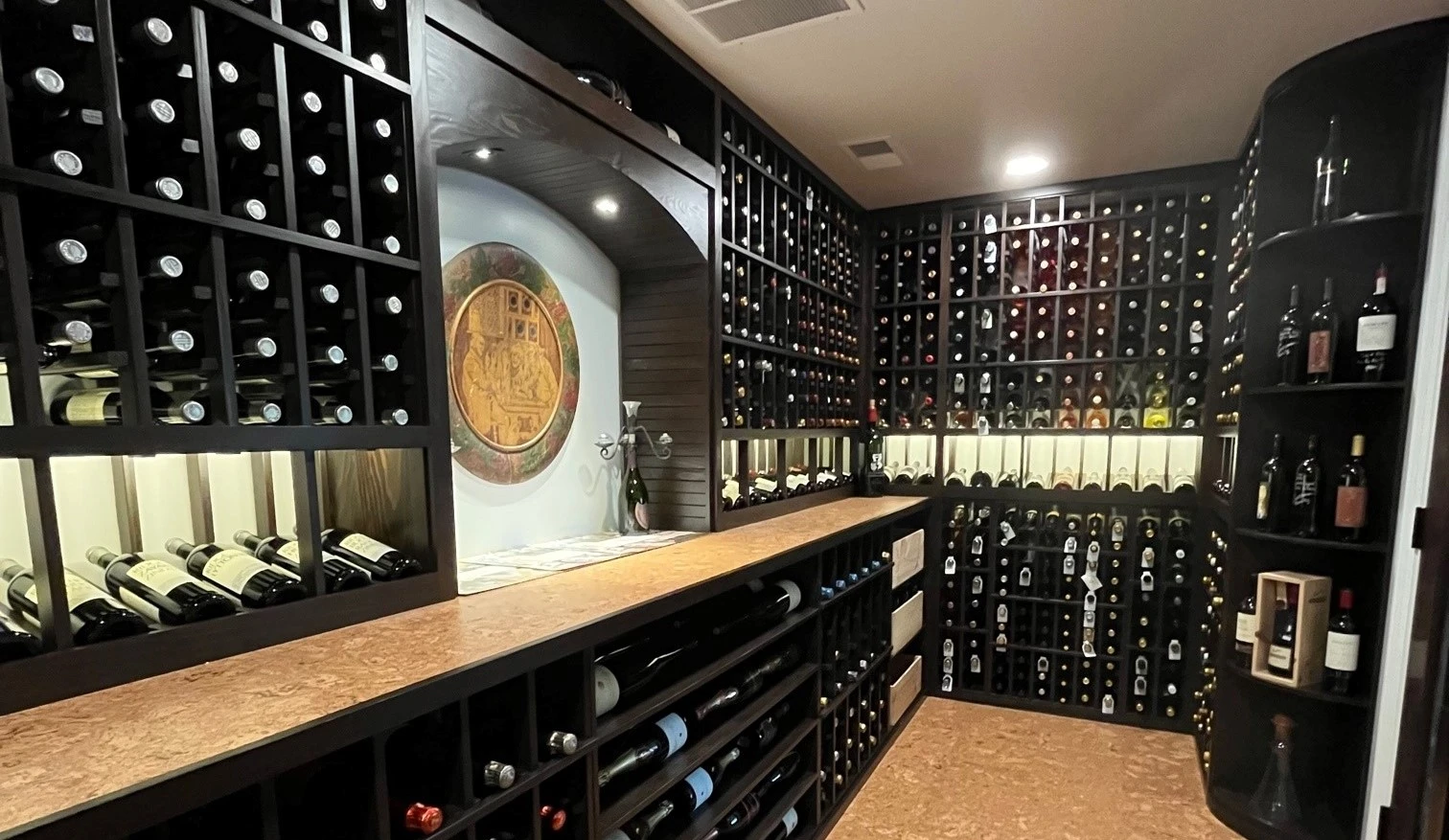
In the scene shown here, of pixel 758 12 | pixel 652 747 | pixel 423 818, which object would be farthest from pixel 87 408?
pixel 758 12

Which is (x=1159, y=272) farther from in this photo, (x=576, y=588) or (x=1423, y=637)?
(x=576, y=588)

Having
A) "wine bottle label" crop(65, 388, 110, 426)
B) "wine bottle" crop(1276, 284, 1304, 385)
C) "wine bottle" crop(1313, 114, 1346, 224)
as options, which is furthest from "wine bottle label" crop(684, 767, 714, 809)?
"wine bottle" crop(1313, 114, 1346, 224)

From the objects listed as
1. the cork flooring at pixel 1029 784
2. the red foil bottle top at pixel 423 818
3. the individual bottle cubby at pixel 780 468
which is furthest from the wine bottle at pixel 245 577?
the cork flooring at pixel 1029 784

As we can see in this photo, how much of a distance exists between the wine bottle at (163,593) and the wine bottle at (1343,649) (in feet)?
9.96

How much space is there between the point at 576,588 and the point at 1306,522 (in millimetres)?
2428

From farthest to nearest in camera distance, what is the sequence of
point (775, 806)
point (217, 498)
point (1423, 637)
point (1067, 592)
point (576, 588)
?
point (1067, 592)
point (775, 806)
point (1423, 637)
point (576, 588)
point (217, 498)

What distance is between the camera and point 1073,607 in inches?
131

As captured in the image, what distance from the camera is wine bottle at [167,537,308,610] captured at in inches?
42.6

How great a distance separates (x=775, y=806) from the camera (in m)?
2.05

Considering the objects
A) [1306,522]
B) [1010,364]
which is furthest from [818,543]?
[1010,364]

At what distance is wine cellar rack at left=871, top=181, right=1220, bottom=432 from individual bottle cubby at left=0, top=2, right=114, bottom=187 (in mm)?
3347

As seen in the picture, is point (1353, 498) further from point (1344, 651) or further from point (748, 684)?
point (748, 684)

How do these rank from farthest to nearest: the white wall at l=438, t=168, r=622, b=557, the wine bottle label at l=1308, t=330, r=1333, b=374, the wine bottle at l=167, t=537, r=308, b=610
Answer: the wine bottle label at l=1308, t=330, r=1333, b=374 → the white wall at l=438, t=168, r=622, b=557 → the wine bottle at l=167, t=537, r=308, b=610

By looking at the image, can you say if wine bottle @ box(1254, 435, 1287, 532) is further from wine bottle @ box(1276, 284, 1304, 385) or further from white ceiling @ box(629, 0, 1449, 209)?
white ceiling @ box(629, 0, 1449, 209)
